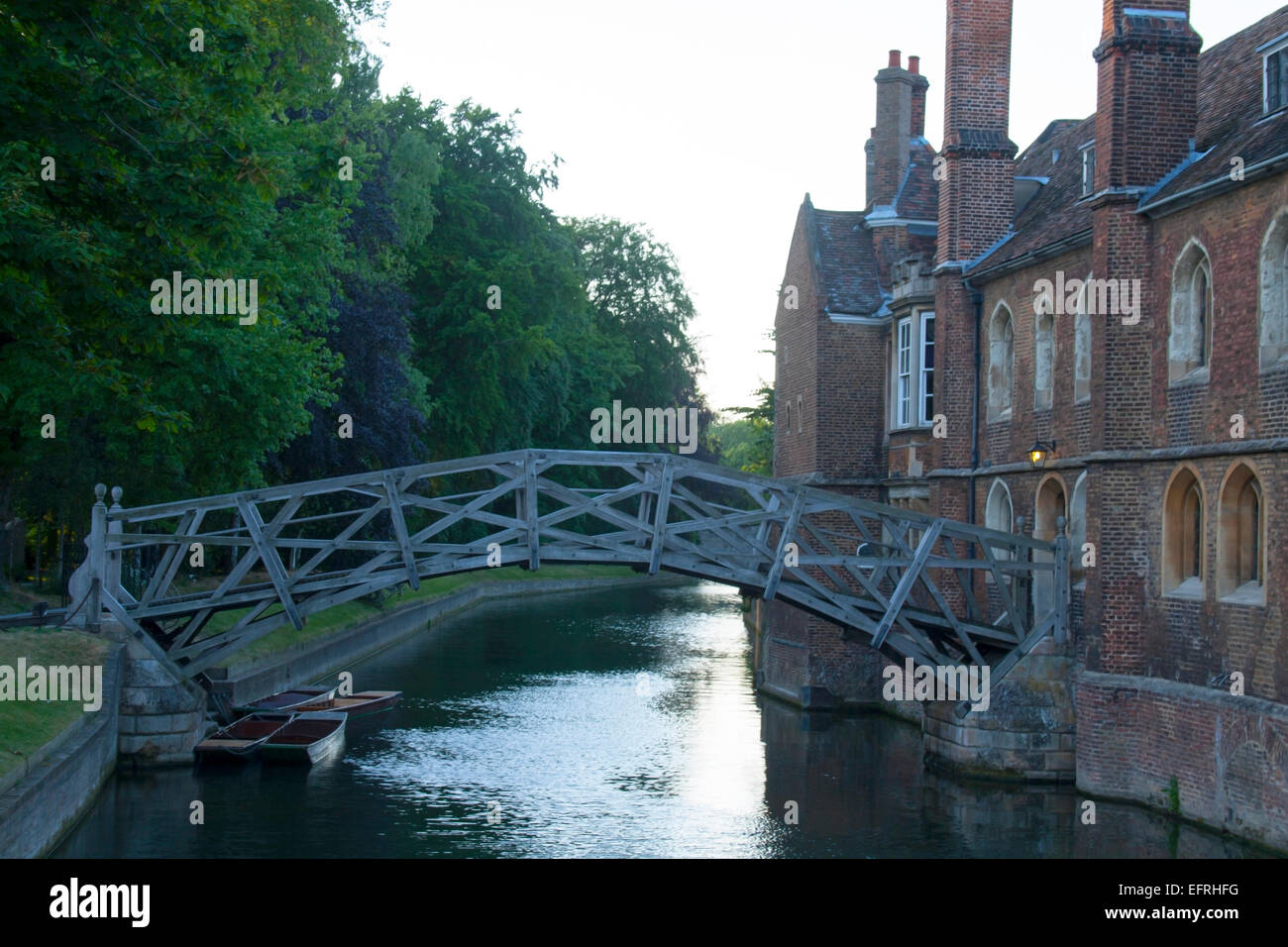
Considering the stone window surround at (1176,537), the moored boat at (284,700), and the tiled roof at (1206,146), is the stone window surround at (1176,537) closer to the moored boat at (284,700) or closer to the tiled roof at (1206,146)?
the tiled roof at (1206,146)

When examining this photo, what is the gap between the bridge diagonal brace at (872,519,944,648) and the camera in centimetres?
2200

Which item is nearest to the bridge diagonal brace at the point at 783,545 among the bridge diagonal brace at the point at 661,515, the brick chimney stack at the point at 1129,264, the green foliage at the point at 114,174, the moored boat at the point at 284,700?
the bridge diagonal brace at the point at 661,515

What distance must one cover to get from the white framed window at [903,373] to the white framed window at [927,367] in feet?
1.19

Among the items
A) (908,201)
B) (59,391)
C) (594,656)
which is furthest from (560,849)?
(594,656)

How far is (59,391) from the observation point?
2011 cm

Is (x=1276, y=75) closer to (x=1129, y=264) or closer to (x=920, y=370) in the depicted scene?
(x=1129, y=264)

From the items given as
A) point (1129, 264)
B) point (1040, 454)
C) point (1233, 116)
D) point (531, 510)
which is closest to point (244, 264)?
point (531, 510)

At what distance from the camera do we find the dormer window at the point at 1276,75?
1909 centimetres

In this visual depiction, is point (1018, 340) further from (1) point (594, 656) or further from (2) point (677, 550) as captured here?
(1) point (594, 656)

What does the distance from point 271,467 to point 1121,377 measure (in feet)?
68.6

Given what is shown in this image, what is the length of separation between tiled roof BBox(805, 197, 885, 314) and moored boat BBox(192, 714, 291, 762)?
13833 millimetres

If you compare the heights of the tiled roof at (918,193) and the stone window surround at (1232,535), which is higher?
the tiled roof at (918,193)

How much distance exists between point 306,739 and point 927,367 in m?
13.2

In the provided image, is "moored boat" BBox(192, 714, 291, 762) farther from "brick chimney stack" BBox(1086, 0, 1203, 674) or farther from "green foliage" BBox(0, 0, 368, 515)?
"brick chimney stack" BBox(1086, 0, 1203, 674)
